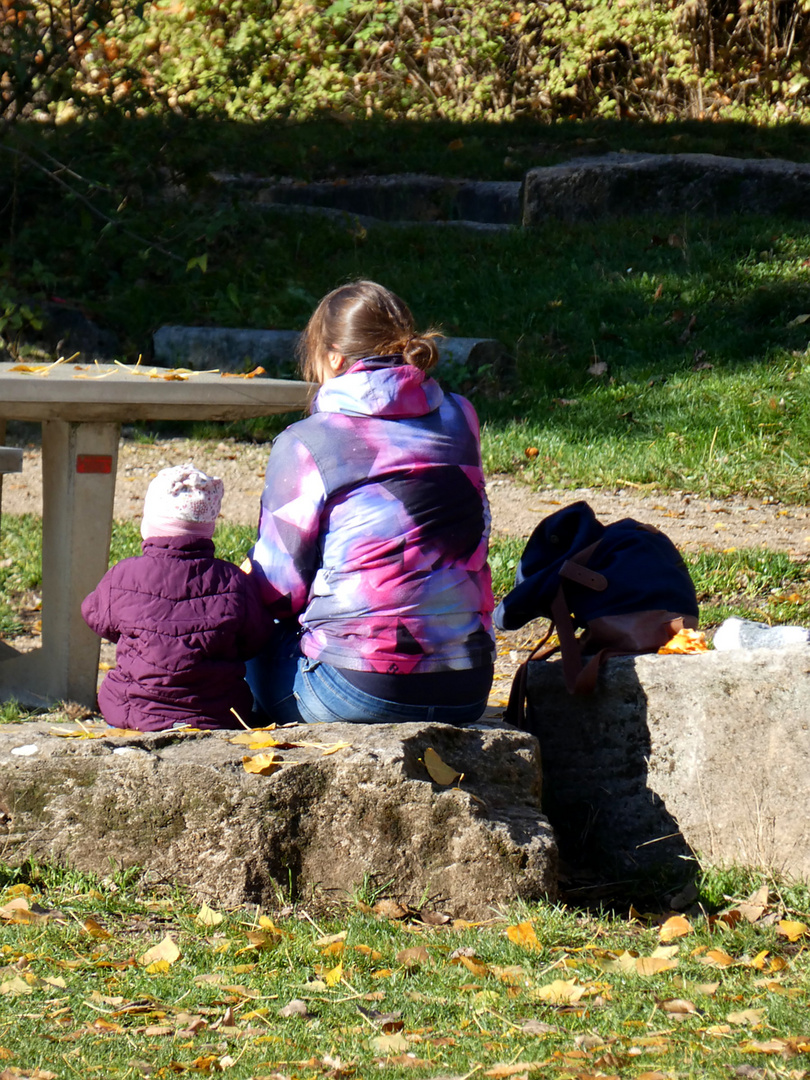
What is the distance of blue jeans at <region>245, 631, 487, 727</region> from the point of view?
3.09m

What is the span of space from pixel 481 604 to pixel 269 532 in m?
0.58

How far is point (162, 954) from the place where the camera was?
2.54m

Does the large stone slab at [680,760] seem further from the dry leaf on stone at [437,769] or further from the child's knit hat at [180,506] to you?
the child's knit hat at [180,506]

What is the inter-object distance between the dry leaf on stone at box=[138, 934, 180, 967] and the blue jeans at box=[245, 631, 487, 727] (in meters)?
0.74

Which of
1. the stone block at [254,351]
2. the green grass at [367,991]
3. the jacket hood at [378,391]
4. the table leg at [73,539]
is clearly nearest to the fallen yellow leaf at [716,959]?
the green grass at [367,991]

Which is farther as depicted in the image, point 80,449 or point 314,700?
point 80,449

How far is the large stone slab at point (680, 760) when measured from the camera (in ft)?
9.98

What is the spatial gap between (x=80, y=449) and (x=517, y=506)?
285 centimetres

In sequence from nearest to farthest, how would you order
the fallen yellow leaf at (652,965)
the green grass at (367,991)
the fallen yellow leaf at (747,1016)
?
the green grass at (367,991) < the fallen yellow leaf at (747,1016) < the fallen yellow leaf at (652,965)

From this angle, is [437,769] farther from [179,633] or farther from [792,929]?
[792,929]

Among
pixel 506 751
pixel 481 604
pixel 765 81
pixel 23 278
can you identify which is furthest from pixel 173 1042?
pixel 765 81

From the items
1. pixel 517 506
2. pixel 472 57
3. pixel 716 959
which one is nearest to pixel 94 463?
pixel 716 959

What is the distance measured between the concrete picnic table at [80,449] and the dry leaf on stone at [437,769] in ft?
4.22

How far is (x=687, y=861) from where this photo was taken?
3193 millimetres
